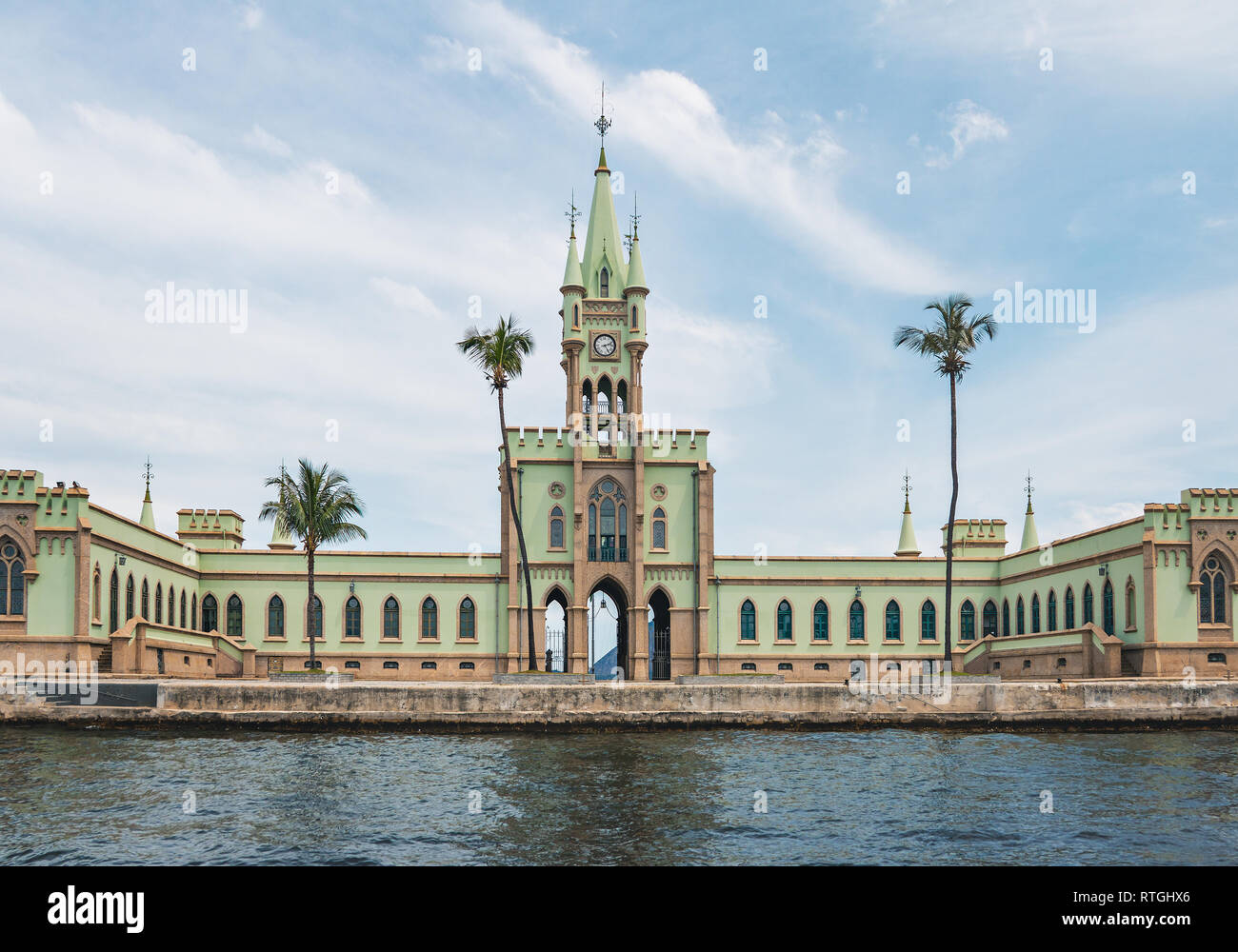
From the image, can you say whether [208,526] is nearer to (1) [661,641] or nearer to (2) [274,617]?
(2) [274,617]

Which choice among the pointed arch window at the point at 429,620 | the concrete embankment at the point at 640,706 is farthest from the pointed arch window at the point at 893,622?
the pointed arch window at the point at 429,620

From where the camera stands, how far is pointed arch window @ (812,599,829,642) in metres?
54.5

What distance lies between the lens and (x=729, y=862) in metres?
15.7

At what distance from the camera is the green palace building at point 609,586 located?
5028 centimetres

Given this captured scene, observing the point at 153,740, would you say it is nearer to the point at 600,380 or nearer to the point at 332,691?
the point at 332,691

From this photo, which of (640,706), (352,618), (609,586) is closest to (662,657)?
(609,586)

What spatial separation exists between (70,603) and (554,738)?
62.0ft

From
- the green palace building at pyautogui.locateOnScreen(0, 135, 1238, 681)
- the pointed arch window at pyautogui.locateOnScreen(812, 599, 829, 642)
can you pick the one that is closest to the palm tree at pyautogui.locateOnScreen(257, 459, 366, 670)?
the green palace building at pyautogui.locateOnScreen(0, 135, 1238, 681)

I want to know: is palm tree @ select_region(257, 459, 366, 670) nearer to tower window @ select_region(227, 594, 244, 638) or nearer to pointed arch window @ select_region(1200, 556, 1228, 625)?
tower window @ select_region(227, 594, 244, 638)

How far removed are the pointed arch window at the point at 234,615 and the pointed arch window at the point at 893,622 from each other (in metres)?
31.6

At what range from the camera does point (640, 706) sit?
3500 centimetres

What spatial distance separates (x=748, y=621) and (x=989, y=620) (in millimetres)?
12372
